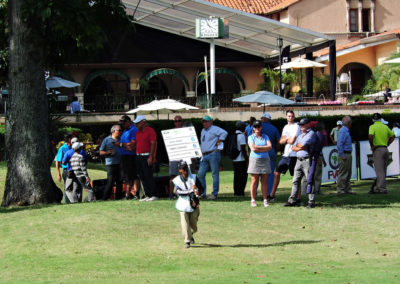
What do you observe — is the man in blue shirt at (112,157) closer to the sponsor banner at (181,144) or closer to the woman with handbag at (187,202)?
the sponsor banner at (181,144)

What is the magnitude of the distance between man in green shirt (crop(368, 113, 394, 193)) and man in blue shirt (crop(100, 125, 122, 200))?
5.72 meters

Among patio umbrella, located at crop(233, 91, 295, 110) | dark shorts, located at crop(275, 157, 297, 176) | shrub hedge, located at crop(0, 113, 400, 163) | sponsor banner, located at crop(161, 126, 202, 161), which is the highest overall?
patio umbrella, located at crop(233, 91, 295, 110)

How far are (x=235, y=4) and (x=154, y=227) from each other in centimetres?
4089

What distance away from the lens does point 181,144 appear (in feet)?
50.9

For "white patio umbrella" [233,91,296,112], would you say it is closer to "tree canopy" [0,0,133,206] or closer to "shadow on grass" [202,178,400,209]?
"shadow on grass" [202,178,400,209]

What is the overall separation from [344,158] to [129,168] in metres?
4.95

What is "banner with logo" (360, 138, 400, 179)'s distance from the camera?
20.1m

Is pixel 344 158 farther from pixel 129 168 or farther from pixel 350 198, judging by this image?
pixel 129 168

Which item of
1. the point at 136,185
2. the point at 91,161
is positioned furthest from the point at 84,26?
the point at 91,161

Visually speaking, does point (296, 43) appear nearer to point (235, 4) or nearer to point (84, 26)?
point (235, 4)

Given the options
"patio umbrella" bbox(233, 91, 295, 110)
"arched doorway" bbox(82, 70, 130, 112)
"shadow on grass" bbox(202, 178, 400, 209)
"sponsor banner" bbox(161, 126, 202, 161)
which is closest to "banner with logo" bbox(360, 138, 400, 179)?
"shadow on grass" bbox(202, 178, 400, 209)

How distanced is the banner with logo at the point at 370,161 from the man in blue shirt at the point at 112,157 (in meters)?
6.42

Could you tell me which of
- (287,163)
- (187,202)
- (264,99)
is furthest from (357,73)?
(187,202)

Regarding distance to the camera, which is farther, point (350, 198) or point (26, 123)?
point (350, 198)
